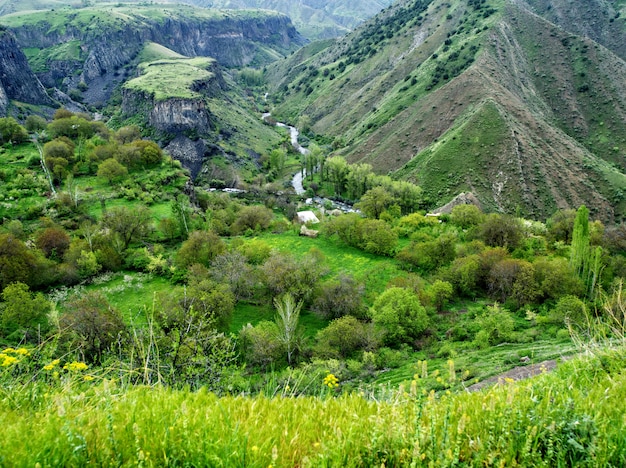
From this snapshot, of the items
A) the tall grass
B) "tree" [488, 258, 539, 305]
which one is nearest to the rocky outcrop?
"tree" [488, 258, 539, 305]

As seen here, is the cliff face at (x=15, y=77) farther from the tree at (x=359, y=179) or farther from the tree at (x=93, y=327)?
the tree at (x=93, y=327)

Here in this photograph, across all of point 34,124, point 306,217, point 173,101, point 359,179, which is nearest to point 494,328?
point 306,217

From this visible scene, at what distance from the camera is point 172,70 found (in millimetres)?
163375

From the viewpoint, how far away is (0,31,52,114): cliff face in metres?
121

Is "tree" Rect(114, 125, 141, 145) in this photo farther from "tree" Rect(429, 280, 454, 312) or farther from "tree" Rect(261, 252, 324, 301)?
"tree" Rect(429, 280, 454, 312)

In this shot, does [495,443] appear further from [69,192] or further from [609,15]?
[609,15]

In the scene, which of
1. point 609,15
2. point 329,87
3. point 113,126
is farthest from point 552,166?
point 113,126

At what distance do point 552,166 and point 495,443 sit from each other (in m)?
102

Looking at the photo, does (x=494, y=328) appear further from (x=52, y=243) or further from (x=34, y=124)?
(x=34, y=124)

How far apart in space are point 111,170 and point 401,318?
62876mm

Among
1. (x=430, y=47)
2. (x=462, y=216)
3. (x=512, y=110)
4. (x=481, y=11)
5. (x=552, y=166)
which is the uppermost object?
(x=481, y=11)

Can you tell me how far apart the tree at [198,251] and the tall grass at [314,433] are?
148ft

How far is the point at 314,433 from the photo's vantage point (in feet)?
11.3

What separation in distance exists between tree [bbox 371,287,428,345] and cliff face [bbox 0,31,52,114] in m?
136
